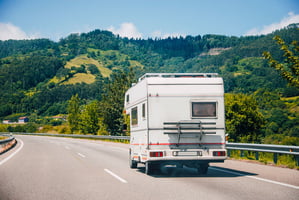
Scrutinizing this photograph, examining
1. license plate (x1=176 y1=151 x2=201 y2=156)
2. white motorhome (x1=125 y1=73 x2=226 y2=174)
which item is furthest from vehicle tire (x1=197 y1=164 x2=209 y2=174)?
license plate (x1=176 y1=151 x2=201 y2=156)

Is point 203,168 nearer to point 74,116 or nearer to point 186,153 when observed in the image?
point 186,153

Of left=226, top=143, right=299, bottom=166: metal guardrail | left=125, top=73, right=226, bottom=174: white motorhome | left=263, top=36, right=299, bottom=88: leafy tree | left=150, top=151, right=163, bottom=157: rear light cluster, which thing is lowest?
left=226, top=143, right=299, bottom=166: metal guardrail

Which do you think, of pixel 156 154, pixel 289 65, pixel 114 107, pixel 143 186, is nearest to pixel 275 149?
pixel 289 65

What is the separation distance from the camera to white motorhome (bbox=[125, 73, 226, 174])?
1045 cm

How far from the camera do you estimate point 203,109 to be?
10.8 m

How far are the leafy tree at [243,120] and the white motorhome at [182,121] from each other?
181 ft

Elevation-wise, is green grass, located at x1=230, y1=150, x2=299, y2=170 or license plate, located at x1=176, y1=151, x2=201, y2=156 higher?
license plate, located at x1=176, y1=151, x2=201, y2=156

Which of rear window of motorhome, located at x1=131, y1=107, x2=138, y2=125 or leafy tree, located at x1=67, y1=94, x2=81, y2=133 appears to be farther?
leafy tree, located at x1=67, y1=94, x2=81, y2=133

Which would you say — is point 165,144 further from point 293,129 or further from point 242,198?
point 293,129

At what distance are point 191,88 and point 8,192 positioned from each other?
19.7 feet

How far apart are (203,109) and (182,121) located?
796 mm

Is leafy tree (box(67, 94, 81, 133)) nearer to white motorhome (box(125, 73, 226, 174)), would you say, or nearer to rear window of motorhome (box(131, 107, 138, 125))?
rear window of motorhome (box(131, 107, 138, 125))

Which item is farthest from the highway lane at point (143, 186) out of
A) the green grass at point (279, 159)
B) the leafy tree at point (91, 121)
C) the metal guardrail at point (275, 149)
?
the leafy tree at point (91, 121)

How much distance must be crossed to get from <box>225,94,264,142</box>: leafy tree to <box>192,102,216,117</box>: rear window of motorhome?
5508 centimetres
